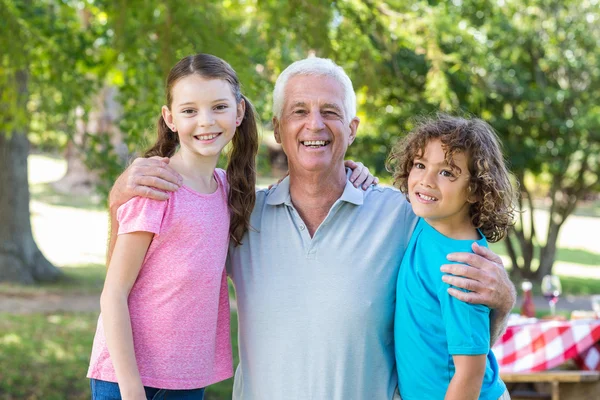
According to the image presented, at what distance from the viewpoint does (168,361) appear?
2.18m

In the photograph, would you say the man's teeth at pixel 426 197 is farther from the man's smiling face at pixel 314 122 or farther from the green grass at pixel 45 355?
the green grass at pixel 45 355

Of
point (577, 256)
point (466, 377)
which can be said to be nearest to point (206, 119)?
point (466, 377)

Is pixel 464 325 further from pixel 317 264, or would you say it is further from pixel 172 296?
pixel 172 296

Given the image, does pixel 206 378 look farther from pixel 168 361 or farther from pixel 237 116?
pixel 237 116

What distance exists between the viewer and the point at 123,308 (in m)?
2.09

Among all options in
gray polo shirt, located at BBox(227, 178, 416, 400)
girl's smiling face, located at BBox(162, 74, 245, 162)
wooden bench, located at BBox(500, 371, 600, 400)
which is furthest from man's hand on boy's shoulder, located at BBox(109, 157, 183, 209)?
wooden bench, located at BBox(500, 371, 600, 400)

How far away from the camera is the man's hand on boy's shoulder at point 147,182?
2152mm

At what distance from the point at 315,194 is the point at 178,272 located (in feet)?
1.97

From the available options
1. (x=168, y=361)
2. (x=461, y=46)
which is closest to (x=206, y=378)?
(x=168, y=361)

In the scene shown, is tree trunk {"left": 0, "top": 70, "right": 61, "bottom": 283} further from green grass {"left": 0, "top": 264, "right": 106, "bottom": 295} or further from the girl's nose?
the girl's nose

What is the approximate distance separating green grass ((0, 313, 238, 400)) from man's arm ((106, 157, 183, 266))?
4215mm

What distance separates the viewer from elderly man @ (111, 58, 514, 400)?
2352 mm

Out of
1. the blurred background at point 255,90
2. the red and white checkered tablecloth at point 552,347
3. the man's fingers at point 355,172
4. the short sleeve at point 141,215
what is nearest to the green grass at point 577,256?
the blurred background at point 255,90

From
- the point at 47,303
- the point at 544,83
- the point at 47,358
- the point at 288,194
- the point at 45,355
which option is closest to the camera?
the point at 288,194
